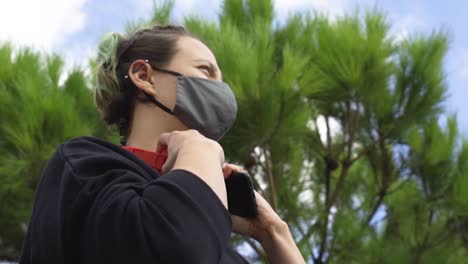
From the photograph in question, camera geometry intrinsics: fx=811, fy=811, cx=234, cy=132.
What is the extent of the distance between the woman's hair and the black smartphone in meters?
0.18

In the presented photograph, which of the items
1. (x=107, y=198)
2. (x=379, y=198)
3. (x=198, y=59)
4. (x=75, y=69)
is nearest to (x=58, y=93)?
(x=75, y=69)

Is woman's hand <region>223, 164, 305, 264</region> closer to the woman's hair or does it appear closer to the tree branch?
the woman's hair

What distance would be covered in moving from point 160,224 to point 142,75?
329 millimetres

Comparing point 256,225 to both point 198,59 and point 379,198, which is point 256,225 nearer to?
point 198,59

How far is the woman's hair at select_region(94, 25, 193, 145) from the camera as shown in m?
1.00

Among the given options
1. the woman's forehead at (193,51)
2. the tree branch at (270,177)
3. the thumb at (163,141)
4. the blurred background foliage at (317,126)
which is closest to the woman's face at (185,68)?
the woman's forehead at (193,51)

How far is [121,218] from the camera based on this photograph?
71cm

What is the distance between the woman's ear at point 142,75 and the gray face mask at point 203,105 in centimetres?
1

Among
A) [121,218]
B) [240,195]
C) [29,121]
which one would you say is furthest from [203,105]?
[29,121]

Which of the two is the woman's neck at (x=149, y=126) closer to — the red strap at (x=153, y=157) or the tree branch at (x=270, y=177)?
the red strap at (x=153, y=157)

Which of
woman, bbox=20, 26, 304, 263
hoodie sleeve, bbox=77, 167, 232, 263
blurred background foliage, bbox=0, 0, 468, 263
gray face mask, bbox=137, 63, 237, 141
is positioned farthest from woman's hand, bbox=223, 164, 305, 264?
blurred background foliage, bbox=0, 0, 468, 263

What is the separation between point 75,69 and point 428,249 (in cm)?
216

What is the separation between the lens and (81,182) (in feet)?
2.53

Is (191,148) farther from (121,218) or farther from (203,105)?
(203,105)
